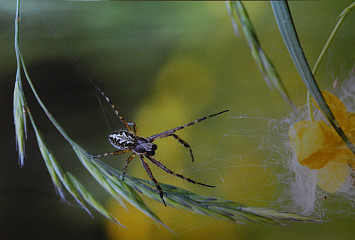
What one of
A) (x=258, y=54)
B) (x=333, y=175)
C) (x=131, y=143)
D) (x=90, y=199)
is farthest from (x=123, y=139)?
(x=333, y=175)

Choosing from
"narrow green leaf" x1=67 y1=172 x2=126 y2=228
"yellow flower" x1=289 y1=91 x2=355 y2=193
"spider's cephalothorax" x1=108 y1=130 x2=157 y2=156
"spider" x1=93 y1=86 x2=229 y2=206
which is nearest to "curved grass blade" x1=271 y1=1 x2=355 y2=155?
"yellow flower" x1=289 y1=91 x2=355 y2=193

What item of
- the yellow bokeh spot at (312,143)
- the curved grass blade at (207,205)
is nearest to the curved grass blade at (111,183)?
the curved grass blade at (207,205)

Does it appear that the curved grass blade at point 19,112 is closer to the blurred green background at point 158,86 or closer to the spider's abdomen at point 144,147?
the blurred green background at point 158,86

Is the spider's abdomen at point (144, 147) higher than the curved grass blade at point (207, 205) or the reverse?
higher

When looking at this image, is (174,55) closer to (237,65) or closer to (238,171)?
(237,65)

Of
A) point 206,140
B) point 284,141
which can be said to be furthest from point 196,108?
point 284,141

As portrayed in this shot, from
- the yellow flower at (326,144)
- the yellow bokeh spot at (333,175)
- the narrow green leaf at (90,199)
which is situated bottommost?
the yellow bokeh spot at (333,175)

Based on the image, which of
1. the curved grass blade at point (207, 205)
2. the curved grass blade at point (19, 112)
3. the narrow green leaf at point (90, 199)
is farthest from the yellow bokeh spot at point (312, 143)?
the curved grass blade at point (19, 112)

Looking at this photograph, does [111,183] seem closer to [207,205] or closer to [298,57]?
[207,205]

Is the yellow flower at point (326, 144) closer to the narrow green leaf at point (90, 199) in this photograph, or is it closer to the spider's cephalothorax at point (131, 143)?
the spider's cephalothorax at point (131, 143)
